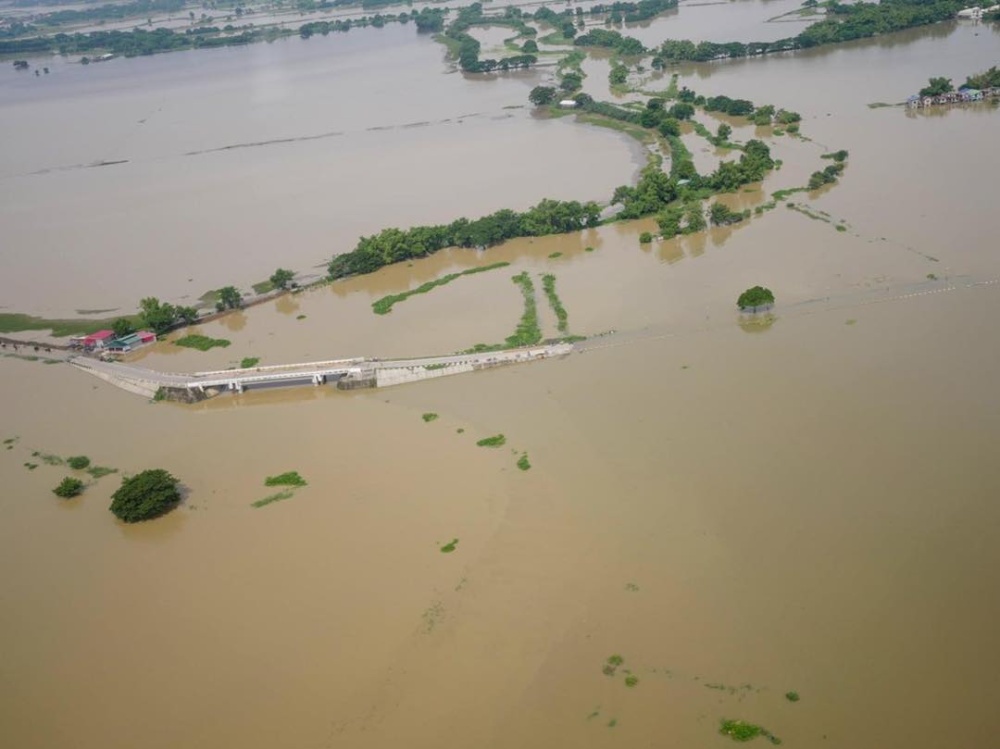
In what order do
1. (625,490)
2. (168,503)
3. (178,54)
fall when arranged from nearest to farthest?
(625,490) < (168,503) < (178,54)

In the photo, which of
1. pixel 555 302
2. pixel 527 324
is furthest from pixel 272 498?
pixel 555 302

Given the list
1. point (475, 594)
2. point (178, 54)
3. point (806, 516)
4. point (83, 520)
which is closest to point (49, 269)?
point (83, 520)

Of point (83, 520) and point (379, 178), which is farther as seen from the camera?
point (379, 178)

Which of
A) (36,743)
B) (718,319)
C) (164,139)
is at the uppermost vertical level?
(164,139)

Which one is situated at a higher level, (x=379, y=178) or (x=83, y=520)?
(x=379, y=178)

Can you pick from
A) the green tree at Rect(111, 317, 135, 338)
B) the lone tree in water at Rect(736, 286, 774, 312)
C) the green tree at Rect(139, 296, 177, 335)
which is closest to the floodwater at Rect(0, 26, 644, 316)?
the green tree at Rect(139, 296, 177, 335)

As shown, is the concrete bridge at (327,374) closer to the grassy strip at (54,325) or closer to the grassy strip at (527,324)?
the grassy strip at (527,324)

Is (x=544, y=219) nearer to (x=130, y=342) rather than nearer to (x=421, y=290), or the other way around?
(x=421, y=290)

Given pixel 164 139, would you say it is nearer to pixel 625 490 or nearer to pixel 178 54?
pixel 178 54
